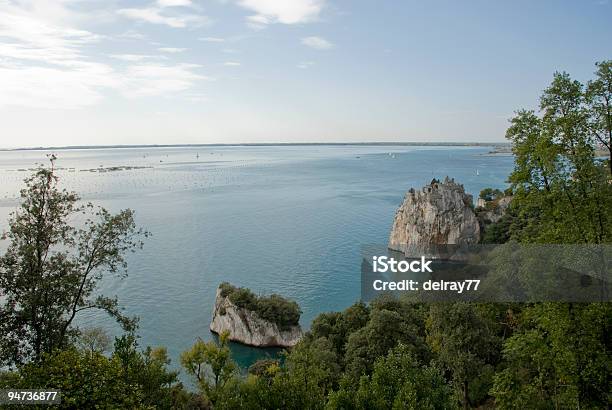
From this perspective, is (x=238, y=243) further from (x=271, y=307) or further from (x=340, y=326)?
(x=340, y=326)

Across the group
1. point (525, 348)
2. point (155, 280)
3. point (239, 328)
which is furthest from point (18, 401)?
point (155, 280)

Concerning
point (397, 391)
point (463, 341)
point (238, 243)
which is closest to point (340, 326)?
point (463, 341)

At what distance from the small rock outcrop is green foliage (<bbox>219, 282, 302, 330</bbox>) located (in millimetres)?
28089

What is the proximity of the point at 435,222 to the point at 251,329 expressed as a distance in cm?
3435

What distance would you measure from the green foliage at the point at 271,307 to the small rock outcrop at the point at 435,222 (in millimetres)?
28089

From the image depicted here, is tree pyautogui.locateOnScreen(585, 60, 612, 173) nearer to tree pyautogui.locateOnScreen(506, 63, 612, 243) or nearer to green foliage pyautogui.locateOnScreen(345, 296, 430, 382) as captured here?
tree pyautogui.locateOnScreen(506, 63, 612, 243)

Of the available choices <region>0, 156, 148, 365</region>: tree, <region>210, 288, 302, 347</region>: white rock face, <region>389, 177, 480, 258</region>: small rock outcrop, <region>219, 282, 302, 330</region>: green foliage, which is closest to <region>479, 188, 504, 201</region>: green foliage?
<region>389, 177, 480, 258</region>: small rock outcrop

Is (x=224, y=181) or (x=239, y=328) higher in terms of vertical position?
(x=224, y=181)

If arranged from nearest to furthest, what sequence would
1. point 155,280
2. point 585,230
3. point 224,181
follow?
point 585,230, point 155,280, point 224,181

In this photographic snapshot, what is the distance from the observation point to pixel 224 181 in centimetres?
12875

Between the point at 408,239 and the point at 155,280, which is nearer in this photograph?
the point at 155,280

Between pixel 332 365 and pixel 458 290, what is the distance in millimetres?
7190

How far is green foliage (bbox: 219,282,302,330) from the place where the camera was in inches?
1371

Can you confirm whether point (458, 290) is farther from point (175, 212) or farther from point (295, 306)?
point (175, 212)
